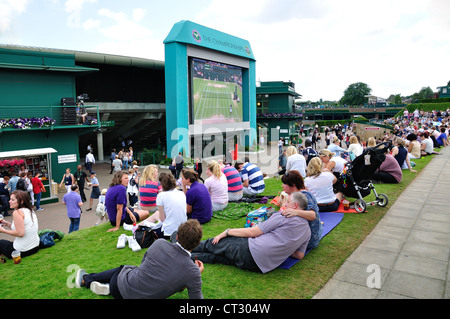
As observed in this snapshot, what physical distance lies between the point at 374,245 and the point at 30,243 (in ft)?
20.6

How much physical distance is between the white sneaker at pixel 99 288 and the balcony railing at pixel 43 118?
14182 millimetres

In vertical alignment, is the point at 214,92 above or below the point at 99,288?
above

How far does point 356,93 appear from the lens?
118 m

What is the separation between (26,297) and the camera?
4668mm

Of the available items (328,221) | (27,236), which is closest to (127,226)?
(27,236)

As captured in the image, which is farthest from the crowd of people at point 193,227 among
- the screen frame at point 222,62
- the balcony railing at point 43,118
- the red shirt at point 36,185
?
the screen frame at point 222,62

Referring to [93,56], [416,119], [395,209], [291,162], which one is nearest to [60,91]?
[93,56]

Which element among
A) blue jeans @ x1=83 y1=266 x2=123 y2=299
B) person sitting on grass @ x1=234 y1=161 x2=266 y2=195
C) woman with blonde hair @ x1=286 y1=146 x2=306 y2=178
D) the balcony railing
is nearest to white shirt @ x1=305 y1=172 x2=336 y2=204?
person sitting on grass @ x1=234 y1=161 x2=266 y2=195

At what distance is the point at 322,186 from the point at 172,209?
Result: 11.5ft

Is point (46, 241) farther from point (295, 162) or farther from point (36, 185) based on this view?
point (36, 185)

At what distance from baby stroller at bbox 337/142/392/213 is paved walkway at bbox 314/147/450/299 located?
67 cm

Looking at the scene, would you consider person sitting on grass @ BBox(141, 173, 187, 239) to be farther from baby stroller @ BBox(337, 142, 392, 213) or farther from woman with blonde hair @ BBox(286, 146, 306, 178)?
woman with blonde hair @ BBox(286, 146, 306, 178)

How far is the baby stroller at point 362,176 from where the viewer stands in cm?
796

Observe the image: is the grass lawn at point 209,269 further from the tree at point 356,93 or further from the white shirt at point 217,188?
the tree at point 356,93
